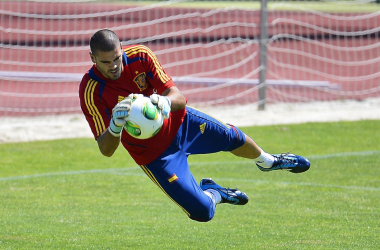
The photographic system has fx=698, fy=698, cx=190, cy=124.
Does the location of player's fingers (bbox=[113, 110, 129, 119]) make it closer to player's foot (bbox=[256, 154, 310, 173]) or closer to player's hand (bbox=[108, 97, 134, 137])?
player's hand (bbox=[108, 97, 134, 137])

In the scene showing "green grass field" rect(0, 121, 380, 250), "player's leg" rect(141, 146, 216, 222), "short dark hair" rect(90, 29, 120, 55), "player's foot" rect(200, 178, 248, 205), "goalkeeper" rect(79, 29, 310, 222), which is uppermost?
"short dark hair" rect(90, 29, 120, 55)

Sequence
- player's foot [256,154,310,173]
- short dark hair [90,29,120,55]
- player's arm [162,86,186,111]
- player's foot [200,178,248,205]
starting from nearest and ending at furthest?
short dark hair [90,29,120,55] < player's arm [162,86,186,111] < player's foot [200,178,248,205] < player's foot [256,154,310,173]

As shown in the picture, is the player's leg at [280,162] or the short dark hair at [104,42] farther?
the player's leg at [280,162]

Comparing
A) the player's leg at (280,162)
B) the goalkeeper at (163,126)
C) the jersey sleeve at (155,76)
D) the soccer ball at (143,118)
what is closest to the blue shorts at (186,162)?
the goalkeeper at (163,126)

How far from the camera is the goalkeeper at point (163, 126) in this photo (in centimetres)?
548

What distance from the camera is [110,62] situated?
551 cm

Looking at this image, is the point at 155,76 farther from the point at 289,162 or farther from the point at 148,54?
the point at 289,162

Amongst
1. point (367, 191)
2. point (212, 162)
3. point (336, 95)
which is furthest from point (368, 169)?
point (336, 95)

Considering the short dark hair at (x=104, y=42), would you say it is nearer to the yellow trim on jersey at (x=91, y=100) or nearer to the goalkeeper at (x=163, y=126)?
the goalkeeper at (x=163, y=126)

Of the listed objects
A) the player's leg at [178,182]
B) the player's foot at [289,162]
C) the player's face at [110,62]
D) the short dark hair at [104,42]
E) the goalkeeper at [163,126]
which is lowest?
the player's foot at [289,162]

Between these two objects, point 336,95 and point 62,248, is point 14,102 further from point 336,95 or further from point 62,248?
point 62,248

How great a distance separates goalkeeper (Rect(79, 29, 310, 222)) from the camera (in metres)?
5.48

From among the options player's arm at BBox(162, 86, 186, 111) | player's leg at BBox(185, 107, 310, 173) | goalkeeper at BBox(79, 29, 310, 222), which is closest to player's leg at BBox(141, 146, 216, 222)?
goalkeeper at BBox(79, 29, 310, 222)

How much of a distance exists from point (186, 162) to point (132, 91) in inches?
32.0
